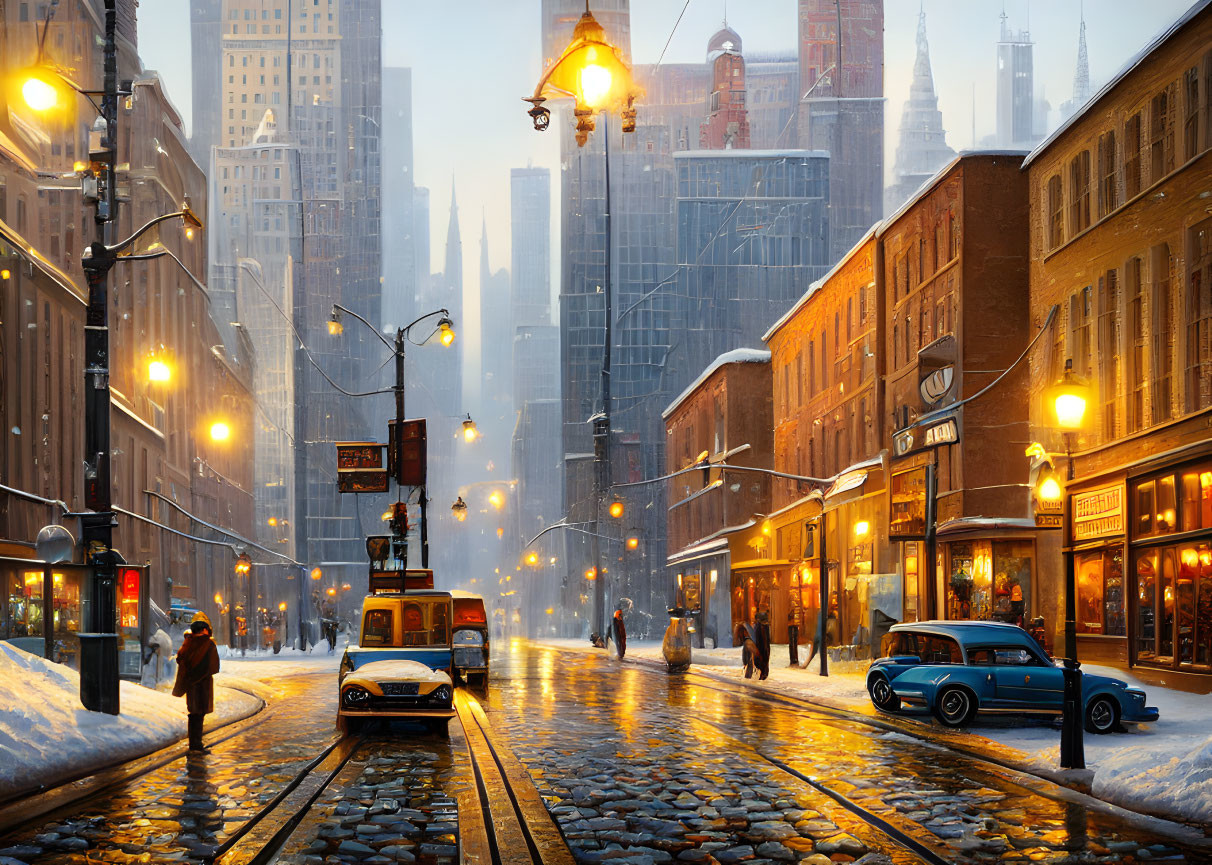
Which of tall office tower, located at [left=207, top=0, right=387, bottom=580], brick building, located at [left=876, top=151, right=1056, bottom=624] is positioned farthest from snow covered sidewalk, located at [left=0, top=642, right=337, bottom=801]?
tall office tower, located at [left=207, top=0, right=387, bottom=580]

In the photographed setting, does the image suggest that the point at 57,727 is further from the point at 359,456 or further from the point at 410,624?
the point at 359,456

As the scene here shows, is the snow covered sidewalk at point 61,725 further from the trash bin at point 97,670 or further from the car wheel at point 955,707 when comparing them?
the car wheel at point 955,707

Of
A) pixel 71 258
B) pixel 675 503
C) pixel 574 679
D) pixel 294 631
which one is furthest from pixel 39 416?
pixel 294 631

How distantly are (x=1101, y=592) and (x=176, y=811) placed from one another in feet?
73.6

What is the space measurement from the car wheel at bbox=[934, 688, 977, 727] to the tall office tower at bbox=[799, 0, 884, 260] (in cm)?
11566

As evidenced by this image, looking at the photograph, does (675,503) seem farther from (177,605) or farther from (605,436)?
(177,605)

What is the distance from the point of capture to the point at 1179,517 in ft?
79.0

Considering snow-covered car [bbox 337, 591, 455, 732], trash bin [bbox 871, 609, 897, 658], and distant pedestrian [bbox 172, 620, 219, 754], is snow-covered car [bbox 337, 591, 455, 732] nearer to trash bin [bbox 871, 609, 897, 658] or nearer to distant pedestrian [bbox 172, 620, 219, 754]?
distant pedestrian [bbox 172, 620, 219, 754]

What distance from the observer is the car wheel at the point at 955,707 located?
65.1 ft

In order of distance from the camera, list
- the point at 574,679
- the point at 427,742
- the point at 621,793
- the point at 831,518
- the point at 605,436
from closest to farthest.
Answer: the point at 621,793, the point at 427,742, the point at 574,679, the point at 831,518, the point at 605,436

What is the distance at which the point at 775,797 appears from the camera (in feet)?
39.8

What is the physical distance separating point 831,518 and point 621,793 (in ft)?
119

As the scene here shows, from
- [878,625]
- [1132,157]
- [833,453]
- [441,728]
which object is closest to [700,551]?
[833,453]

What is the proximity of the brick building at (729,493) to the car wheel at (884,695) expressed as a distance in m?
35.0
